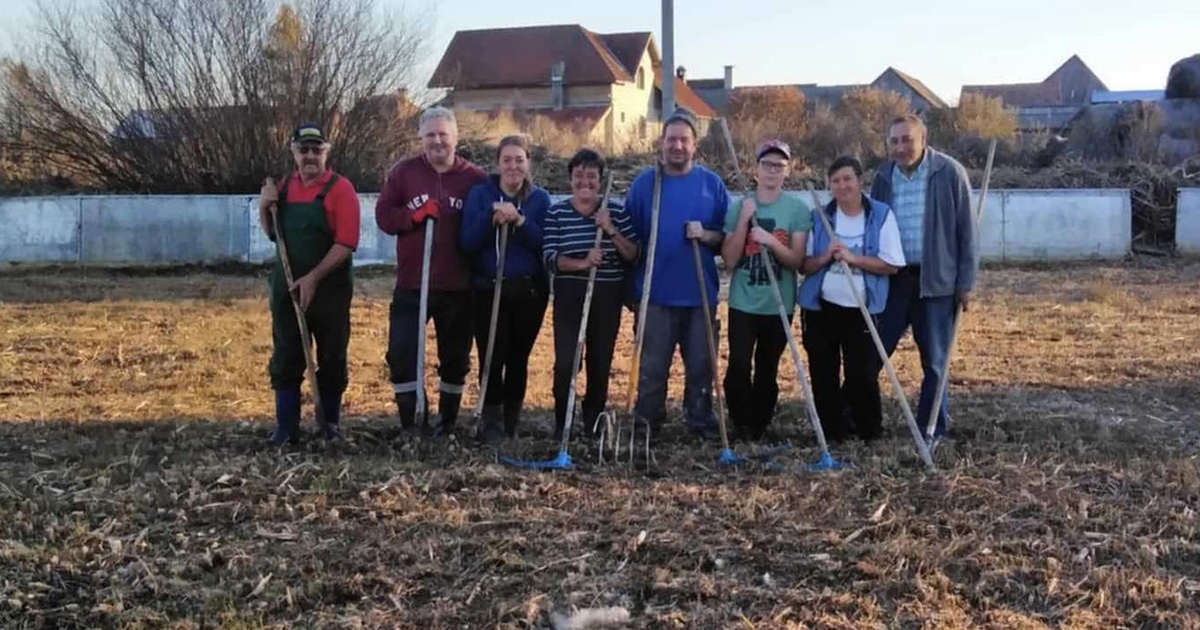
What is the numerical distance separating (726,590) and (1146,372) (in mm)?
6218

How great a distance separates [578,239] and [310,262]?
1.46 meters

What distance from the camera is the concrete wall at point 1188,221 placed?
65.7 feet

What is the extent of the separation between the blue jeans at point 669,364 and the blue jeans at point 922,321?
1004 millimetres

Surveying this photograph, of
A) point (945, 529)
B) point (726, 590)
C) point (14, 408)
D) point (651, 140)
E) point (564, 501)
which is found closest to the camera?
point (726, 590)

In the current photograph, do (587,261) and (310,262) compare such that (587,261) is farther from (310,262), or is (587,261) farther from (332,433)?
(332,433)

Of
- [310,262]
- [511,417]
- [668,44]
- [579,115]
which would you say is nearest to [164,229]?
[668,44]

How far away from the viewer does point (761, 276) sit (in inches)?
229

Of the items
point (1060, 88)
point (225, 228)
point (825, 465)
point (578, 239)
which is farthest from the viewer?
point (1060, 88)

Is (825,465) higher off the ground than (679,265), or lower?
lower

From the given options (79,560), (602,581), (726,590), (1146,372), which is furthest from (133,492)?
(1146,372)

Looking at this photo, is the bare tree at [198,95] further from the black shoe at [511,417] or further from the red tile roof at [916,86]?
the red tile roof at [916,86]

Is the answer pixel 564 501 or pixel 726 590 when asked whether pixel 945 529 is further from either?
pixel 564 501

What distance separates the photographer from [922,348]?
5.95 metres

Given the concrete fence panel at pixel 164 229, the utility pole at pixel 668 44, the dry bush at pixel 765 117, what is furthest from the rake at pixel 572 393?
the dry bush at pixel 765 117
